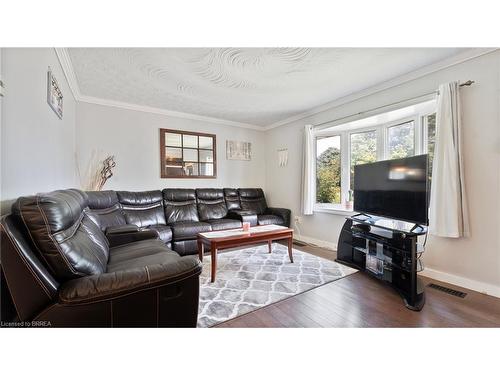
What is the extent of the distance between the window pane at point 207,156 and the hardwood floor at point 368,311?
3.05 meters

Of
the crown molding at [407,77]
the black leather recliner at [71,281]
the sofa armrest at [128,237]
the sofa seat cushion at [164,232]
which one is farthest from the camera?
the sofa seat cushion at [164,232]

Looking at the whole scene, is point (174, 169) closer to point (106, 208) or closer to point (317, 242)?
point (106, 208)

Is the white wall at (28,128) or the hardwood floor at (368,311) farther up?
the white wall at (28,128)

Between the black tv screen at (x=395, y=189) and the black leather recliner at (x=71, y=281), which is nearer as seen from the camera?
the black leather recliner at (x=71, y=281)

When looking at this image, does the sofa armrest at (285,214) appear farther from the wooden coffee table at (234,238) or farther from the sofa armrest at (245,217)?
the wooden coffee table at (234,238)

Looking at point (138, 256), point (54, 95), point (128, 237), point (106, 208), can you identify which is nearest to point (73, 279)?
point (138, 256)

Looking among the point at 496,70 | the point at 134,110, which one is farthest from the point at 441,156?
the point at 134,110

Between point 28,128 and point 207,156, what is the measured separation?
2949 millimetres

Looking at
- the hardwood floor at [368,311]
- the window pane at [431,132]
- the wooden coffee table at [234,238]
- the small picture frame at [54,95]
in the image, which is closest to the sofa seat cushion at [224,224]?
the wooden coffee table at [234,238]

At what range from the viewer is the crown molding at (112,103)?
7.20 feet

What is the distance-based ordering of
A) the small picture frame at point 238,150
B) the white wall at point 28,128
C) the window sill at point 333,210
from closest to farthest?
the white wall at point 28,128, the window sill at point 333,210, the small picture frame at point 238,150

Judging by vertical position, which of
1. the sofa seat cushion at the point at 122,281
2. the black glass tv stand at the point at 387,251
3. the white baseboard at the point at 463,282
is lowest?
the white baseboard at the point at 463,282

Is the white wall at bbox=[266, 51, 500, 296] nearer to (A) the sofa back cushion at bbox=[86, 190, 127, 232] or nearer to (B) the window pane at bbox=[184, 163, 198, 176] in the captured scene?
(B) the window pane at bbox=[184, 163, 198, 176]
